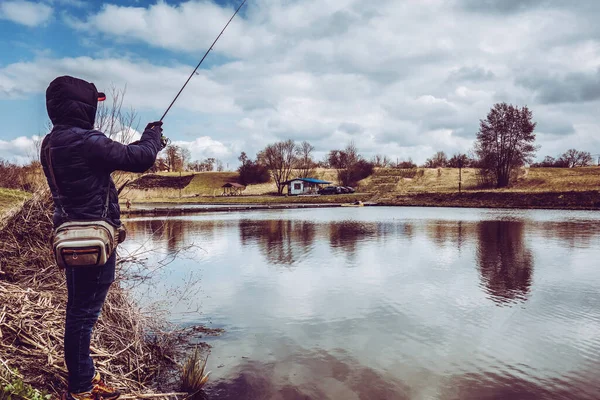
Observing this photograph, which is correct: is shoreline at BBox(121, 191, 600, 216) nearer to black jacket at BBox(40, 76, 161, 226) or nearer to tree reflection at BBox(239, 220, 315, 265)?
tree reflection at BBox(239, 220, 315, 265)

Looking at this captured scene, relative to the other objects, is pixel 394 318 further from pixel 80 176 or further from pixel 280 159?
pixel 280 159

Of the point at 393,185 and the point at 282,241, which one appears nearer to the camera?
the point at 282,241

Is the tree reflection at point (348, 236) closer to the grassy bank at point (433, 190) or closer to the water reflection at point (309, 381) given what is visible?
the grassy bank at point (433, 190)

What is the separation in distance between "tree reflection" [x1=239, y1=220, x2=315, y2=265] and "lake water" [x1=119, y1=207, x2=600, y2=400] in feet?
0.68

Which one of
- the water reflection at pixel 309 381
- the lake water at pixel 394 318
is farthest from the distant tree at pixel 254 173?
the water reflection at pixel 309 381

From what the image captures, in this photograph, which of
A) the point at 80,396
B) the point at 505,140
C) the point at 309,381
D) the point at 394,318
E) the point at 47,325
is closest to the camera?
the point at 80,396

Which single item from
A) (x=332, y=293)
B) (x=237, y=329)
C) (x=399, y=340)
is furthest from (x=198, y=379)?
(x=332, y=293)

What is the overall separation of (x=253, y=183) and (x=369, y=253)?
279ft

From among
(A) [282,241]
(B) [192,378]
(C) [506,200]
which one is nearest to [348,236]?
(A) [282,241]

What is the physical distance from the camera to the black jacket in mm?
3387

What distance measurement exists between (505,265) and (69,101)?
515 inches

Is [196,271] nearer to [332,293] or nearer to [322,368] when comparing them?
[332,293]

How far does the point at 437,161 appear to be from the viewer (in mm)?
118562

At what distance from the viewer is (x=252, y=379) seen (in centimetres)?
579
